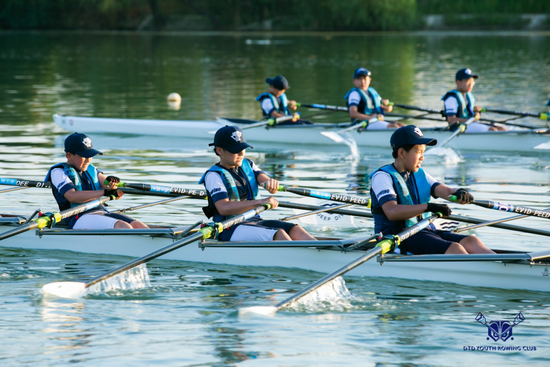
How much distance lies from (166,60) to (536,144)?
25.1 m

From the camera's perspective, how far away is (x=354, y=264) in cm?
694

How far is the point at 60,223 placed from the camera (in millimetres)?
8875

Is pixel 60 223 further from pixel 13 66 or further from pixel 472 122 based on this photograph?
pixel 13 66

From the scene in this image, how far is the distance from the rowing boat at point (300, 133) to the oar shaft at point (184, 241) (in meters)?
8.18

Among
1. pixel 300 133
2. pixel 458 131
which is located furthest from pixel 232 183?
pixel 300 133

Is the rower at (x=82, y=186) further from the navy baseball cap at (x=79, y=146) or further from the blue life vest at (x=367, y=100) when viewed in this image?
the blue life vest at (x=367, y=100)

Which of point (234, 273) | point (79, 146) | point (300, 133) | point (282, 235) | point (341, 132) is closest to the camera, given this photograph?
point (282, 235)

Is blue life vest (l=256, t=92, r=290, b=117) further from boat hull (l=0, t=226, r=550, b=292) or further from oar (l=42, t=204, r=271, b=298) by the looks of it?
oar (l=42, t=204, r=271, b=298)

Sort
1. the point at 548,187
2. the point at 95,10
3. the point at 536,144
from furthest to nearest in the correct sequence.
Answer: the point at 95,10 < the point at 536,144 < the point at 548,187

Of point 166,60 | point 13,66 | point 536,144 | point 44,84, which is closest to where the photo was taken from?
point 536,144

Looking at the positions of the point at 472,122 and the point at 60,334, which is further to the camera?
the point at 472,122

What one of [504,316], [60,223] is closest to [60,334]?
[60,223]

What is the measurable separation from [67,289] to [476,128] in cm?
1026

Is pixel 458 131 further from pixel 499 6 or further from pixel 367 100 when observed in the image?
pixel 499 6
